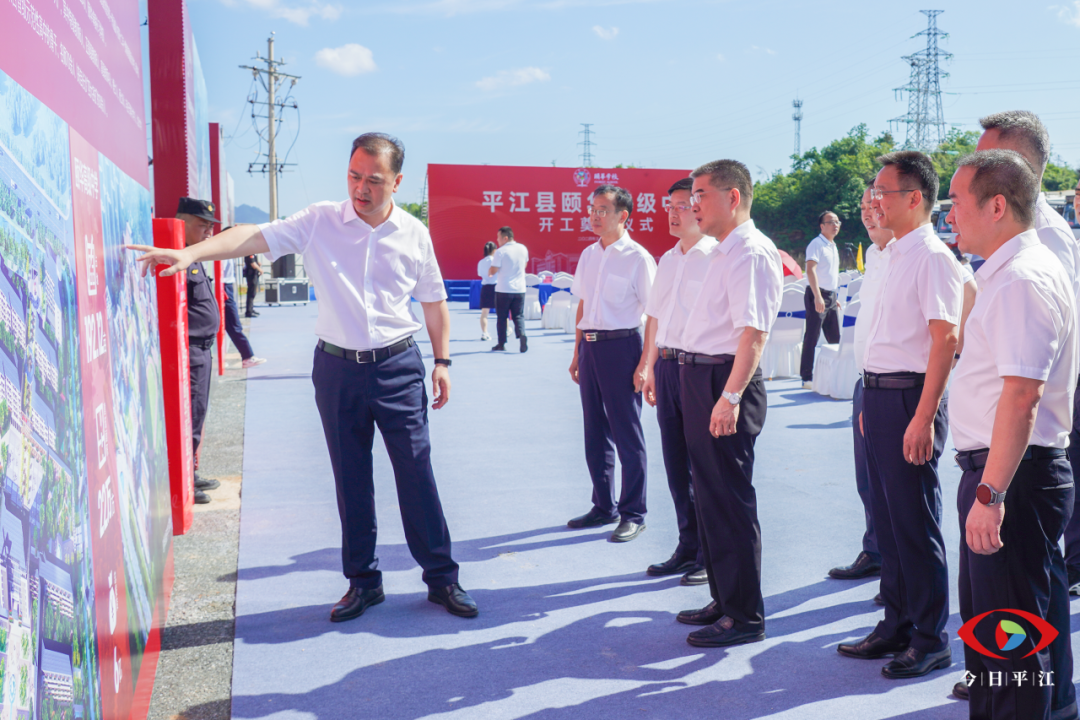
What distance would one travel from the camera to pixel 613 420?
4.57 metres

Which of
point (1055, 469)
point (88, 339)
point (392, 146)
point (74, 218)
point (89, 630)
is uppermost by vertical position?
point (392, 146)

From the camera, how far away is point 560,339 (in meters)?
14.5

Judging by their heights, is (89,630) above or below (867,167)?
below

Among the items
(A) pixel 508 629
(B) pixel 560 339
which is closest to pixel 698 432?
(A) pixel 508 629

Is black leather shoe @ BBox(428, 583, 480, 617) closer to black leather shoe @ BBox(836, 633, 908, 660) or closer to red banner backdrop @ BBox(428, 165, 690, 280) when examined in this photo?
black leather shoe @ BBox(836, 633, 908, 660)

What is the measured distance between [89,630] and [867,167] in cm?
4748

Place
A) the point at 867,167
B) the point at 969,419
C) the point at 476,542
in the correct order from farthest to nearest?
the point at 867,167 < the point at 476,542 < the point at 969,419

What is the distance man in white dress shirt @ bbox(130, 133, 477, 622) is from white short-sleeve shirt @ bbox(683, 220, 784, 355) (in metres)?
1.12

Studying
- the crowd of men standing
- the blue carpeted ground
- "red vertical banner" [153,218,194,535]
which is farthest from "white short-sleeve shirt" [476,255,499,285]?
the crowd of men standing

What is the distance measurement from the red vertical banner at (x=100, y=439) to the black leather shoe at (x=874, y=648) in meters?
2.34

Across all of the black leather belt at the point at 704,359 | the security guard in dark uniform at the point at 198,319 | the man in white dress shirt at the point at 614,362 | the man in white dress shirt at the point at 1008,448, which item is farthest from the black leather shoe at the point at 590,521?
the man in white dress shirt at the point at 1008,448

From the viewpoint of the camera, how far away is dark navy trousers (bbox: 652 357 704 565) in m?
3.80

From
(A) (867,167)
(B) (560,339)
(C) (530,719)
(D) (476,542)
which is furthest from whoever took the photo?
(A) (867,167)

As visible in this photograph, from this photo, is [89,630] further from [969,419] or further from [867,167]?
[867,167]
